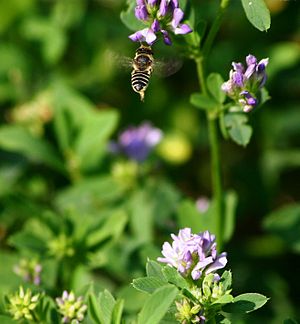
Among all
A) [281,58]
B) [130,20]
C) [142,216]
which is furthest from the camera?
[281,58]

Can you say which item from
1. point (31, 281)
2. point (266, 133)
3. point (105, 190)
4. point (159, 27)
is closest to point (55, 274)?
point (31, 281)

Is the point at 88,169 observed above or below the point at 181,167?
below

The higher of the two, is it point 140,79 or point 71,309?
point 140,79

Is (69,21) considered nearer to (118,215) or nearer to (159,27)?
(118,215)

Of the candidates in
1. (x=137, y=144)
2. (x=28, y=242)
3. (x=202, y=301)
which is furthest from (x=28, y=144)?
(x=202, y=301)

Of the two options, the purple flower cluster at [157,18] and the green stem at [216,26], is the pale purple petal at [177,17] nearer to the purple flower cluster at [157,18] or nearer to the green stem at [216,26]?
the purple flower cluster at [157,18]

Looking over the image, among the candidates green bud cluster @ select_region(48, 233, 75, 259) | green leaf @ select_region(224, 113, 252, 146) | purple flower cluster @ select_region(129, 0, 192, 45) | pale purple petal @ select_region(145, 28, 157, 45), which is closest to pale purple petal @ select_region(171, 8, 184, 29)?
purple flower cluster @ select_region(129, 0, 192, 45)

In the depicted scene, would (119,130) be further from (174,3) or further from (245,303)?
(245,303)
